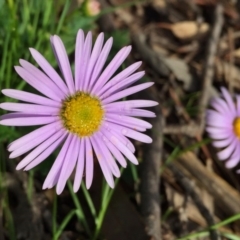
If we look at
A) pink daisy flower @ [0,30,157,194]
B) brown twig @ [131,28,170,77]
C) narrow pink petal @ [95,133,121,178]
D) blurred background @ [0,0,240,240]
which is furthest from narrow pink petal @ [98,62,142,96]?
brown twig @ [131,28,170,77]

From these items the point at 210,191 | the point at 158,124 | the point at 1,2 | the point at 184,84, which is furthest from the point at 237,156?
the point at 1,2

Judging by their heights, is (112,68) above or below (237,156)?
above

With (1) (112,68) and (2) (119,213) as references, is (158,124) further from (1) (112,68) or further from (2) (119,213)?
(1) (112,68)

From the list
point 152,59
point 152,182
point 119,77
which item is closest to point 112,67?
point 119,77

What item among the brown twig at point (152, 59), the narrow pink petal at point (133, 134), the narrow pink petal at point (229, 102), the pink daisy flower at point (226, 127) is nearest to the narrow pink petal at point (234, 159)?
the pink daisy flower at point (226, 127)

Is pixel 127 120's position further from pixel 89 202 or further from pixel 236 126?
pixel 236 126

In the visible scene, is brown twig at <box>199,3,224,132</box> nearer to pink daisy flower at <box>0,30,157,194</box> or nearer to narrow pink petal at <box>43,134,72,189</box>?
pink daisy flower at <box>0,30,157,194</box>
